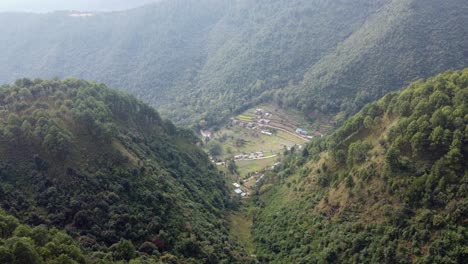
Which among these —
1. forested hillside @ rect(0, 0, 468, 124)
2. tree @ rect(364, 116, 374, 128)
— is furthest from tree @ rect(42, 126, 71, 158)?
forested hillside @ rect(0, 0, 468, 124)

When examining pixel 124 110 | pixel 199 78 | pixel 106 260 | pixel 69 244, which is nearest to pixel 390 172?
pixel 106 260

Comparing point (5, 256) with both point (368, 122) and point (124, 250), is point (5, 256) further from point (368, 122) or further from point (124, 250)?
point (368, 122)

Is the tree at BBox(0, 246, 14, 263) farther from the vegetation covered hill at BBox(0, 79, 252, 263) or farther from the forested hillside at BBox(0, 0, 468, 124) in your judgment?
the forested hillside at BBox(0, 0, 468, 124)

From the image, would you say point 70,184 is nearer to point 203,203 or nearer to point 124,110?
point 203,203

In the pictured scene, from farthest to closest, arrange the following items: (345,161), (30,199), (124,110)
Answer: (124,110) → (345,161) → (30,199)

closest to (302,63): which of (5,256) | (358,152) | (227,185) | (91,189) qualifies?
(227,185)

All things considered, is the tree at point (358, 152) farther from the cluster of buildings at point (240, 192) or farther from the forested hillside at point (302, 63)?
the forested hillside at point (302, 63)

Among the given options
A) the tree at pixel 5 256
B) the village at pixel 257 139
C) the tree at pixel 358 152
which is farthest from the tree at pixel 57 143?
the tree at pixel 358 152

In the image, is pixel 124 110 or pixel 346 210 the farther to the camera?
pixel 124 110

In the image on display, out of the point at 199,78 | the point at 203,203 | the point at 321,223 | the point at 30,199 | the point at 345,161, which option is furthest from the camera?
the point at 199,78
